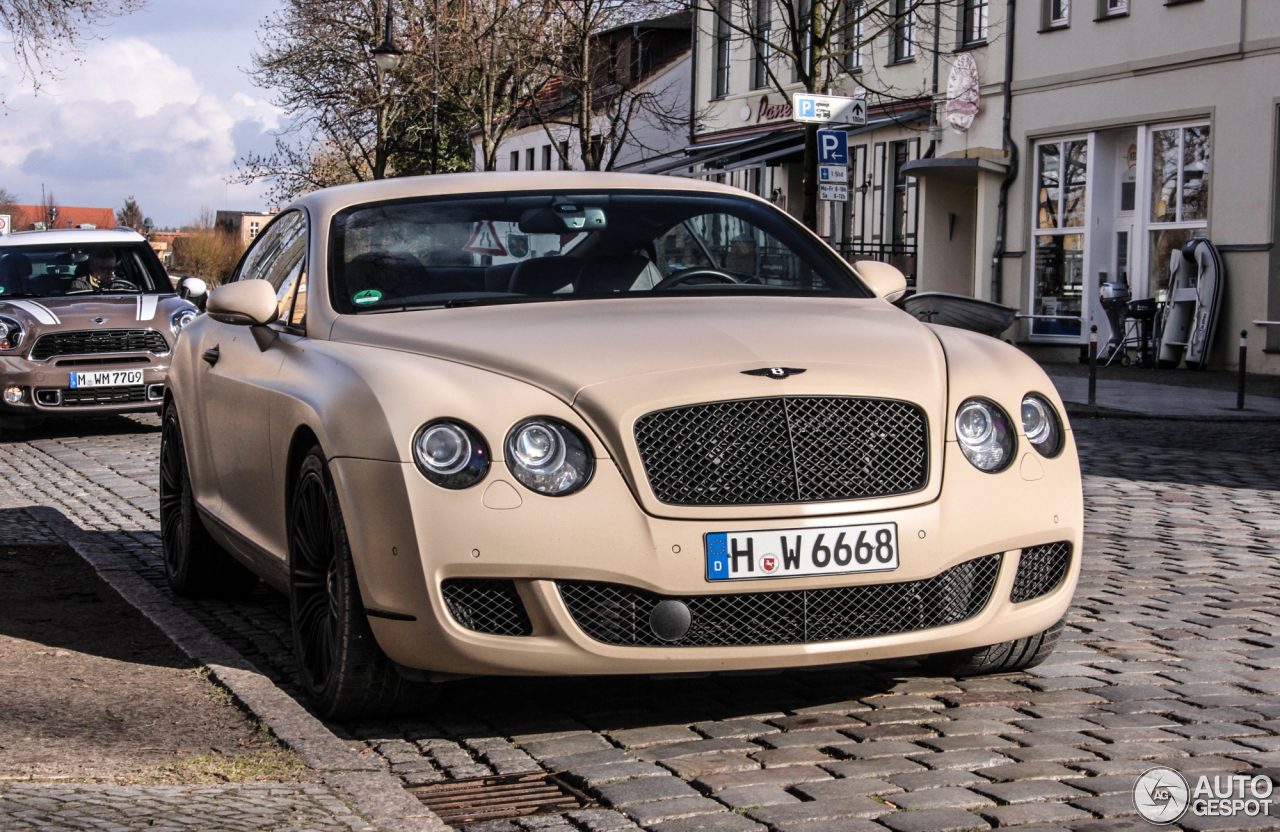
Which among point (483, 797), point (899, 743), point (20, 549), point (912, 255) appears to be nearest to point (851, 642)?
point (899, 743)

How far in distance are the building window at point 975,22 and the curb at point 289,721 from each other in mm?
24147

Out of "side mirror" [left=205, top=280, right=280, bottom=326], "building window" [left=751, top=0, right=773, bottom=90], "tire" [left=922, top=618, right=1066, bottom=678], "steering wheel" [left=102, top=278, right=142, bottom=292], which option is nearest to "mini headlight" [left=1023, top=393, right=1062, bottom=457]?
"tire" [left=922, top=618, right=1066, bottom=678]

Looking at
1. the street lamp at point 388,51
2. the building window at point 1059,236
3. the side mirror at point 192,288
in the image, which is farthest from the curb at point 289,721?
the street lamp at point 388,51

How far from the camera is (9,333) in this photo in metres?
14.4

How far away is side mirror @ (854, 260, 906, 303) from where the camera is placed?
5.94 metres

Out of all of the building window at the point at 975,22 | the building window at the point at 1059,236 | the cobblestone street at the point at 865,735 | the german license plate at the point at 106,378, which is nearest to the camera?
the cobblestone street at the point at 865,735

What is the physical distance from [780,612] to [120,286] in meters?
12.4

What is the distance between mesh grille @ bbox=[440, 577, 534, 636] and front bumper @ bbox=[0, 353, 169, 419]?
34.7 ft

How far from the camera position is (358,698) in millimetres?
4734

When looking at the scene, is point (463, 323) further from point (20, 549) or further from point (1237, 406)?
point (1237, 406)

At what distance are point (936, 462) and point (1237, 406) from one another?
13954 mm

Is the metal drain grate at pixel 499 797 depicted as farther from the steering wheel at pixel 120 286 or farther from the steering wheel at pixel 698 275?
the steering wheel at pixel 120 286

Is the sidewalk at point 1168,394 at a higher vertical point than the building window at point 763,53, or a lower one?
lower

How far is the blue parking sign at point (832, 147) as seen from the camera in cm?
1731
